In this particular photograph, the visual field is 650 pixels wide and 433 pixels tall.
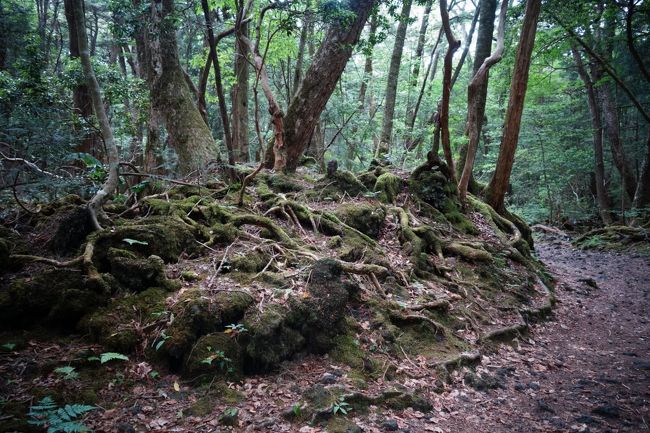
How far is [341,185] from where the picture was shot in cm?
924

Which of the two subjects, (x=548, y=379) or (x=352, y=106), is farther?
(x=352, y=106)

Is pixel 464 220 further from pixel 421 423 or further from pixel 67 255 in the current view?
pixel 67 255

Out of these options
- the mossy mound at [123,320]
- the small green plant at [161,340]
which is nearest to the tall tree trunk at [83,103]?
the mossy mound at [123,320]

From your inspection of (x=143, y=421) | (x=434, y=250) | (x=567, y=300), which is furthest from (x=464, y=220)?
(x=143, y=421)

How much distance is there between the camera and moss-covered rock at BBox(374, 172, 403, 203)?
9.33 m

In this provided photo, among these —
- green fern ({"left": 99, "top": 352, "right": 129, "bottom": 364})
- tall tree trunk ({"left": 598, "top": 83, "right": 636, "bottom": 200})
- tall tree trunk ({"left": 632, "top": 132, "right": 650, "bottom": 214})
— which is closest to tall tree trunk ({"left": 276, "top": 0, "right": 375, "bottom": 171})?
green fern ({"left": 99, "top": 352, "right": 129, "bottom": 364})

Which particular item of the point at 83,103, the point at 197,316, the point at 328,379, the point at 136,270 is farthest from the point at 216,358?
the point at 83,103

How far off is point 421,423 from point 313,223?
4.04 m

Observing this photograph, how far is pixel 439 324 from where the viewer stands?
573 cm

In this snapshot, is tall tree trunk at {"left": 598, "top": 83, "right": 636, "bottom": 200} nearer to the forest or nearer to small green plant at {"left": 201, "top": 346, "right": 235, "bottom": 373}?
the forest

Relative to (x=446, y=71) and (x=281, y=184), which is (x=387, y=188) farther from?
(x=446, y=71)

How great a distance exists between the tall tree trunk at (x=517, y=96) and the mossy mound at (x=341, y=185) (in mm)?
4583

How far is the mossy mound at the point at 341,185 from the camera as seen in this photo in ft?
29.9

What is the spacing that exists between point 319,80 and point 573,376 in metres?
8.00
